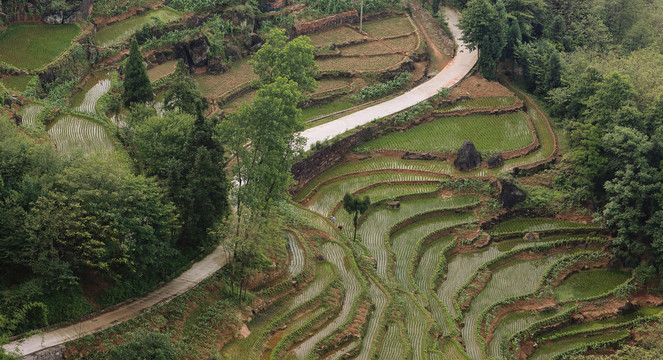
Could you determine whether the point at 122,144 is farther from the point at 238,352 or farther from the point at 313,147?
the point at 238,352

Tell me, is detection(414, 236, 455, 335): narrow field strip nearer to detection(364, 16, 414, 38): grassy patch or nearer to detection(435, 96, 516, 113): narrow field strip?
detection(435, 96, 516, 113): narrow field strip

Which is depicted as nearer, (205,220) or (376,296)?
(205,220)

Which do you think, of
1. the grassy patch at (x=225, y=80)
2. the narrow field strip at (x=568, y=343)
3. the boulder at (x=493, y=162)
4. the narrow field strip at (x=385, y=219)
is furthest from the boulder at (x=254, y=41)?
the narrow field strip at (x=568, y=343)

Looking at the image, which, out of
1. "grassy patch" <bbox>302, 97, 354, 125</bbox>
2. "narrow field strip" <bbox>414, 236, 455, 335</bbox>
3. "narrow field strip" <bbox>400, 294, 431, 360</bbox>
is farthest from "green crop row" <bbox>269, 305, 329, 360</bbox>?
"grassy patch" <bbox>302, 97, 354, 125</bbox>

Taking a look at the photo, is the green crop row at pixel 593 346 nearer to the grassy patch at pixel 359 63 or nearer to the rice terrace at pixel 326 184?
the rice terrace at pixel 326 184

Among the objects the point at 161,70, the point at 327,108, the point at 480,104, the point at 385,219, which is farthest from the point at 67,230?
the point at 480,104

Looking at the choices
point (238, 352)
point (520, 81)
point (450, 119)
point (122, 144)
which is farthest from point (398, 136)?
point (238, 352)

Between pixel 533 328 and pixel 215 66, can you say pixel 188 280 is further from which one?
pixel 215 66
